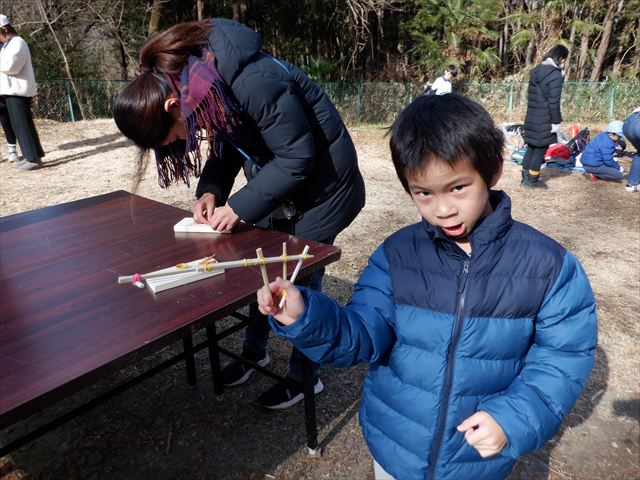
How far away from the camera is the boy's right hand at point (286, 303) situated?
3.21ft

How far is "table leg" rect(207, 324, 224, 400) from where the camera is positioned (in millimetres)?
2307

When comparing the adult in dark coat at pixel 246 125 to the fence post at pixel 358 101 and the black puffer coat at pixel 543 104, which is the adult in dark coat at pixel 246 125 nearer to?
the black puffer coat at pixel 543 104

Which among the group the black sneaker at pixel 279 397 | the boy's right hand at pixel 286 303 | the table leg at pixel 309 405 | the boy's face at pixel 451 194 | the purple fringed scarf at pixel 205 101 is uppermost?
the purple fringed scarf at pixel 205 101

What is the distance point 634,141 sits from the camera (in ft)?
20.4

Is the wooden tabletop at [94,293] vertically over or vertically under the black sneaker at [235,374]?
over

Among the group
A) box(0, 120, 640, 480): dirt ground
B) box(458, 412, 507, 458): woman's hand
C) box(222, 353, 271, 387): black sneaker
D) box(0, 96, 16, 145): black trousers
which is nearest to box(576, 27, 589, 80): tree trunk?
box(0, 120, 640, 480): dirt ground

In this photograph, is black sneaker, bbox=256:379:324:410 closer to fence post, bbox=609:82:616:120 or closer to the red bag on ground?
the red bag on ground

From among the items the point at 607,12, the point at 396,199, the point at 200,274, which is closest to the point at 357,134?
the point at 396,199

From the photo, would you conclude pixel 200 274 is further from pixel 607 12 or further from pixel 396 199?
pixel 607 12

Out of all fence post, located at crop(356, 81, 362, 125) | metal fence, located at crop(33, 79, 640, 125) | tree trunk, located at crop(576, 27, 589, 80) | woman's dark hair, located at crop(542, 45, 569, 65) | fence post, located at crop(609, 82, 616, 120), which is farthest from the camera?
tree trunk, located at crop(576, 27, 589, 80)

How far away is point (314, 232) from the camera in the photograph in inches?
76.9

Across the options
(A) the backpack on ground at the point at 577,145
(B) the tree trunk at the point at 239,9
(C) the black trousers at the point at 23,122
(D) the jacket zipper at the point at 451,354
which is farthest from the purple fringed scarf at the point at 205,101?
(B) the tree trunk at the point at 239,9

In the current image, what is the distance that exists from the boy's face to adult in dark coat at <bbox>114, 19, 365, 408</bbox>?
0.64 m

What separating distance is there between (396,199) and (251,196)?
4.41 m
